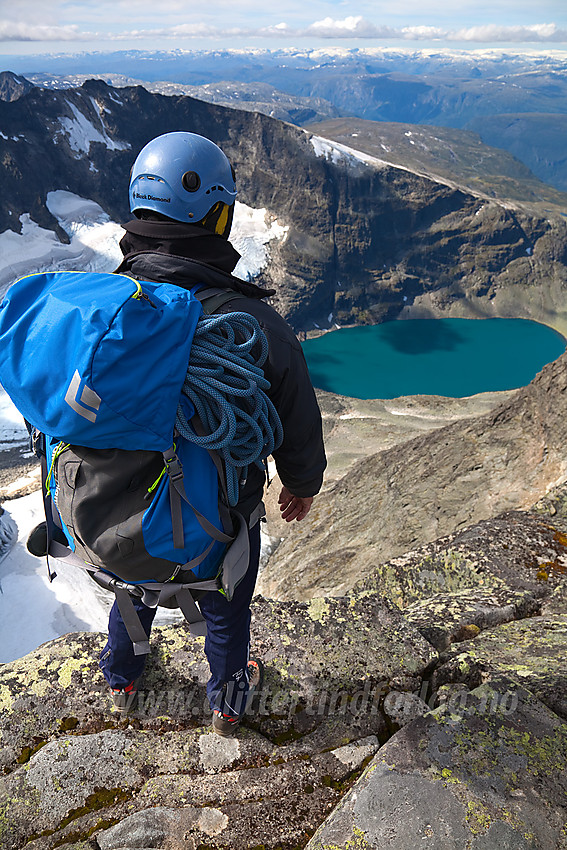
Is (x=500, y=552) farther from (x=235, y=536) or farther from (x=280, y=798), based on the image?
(x=235, y=536)

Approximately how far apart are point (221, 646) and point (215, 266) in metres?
2.91

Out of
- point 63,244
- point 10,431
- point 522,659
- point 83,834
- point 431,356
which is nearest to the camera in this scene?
point 83,834

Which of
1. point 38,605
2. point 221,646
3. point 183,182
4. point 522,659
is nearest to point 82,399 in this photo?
point 183,182

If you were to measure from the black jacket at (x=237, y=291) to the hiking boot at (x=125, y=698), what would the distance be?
2.34 meters

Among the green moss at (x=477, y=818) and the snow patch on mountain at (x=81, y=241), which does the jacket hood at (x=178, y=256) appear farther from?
the snow patch on mountain at (x=81, y=241)

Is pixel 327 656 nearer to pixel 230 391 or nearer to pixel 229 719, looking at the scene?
pixel 229 719

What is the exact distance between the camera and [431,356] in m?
124

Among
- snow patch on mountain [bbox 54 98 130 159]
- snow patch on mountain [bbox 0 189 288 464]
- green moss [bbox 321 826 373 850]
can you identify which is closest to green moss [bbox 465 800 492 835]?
green moss [bbox 321 826 373 850]

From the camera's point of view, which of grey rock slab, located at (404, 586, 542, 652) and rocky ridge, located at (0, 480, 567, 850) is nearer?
rocky ridge, located at (0, 480, 567, 850)

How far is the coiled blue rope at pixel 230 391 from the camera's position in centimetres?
281

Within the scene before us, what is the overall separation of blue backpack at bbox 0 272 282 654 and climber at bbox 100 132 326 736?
0.45ft

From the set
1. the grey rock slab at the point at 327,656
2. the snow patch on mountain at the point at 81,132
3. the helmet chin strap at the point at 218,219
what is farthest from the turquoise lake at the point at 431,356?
the helmet chin strap at the point at 218,219

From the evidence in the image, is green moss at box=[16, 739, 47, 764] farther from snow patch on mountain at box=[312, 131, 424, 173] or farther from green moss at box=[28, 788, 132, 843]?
snow patch on mountain at box=[312, 131, 424, 173]

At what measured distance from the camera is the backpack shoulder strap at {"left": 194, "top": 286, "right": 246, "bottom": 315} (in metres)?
3.04
